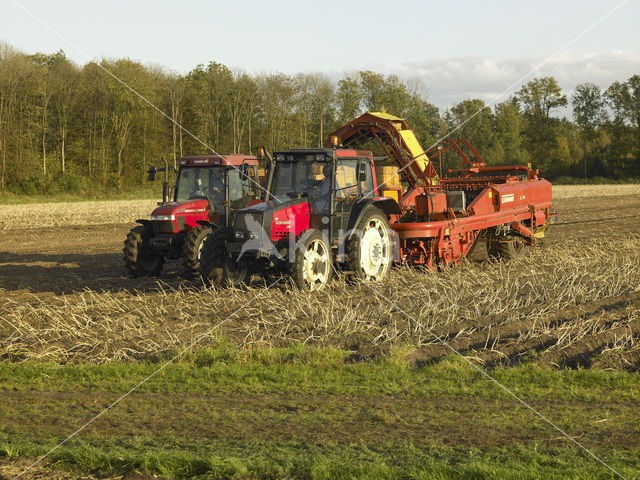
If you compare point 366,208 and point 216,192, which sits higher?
point 216,192

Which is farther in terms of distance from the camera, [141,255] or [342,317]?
[141,255]

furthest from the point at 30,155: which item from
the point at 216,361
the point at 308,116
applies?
the point at 216,361

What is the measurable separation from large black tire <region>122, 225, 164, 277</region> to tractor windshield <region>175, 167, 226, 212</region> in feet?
3.44

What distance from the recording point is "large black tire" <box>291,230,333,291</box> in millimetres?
9852

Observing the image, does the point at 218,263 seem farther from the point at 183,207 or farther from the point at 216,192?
the point at 216,192

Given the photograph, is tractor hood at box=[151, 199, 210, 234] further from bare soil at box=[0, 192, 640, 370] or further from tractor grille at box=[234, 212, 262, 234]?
tractor grille at box=[234, 212, 262, 234]

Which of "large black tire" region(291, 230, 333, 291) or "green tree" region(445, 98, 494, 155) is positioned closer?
"large black tire" region(291, 230, 333, 291)

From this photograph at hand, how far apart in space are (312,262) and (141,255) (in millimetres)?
3560

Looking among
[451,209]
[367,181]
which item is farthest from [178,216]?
[451,209]

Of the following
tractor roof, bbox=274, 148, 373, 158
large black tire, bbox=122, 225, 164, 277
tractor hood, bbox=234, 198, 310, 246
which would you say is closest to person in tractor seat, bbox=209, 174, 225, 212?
large black tire, bbox=122, 225, 164, 277

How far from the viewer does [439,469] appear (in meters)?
4.23

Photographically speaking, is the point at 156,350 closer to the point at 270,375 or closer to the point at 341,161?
the point at 270,375

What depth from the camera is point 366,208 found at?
10734mm

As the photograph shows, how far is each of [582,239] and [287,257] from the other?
9.61 m
